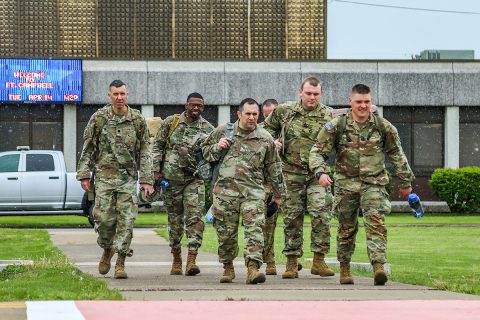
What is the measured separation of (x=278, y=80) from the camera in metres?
43.1

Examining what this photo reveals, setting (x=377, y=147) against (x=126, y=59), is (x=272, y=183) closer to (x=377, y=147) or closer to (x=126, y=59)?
(x=377, y=147)

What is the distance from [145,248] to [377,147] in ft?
28.2

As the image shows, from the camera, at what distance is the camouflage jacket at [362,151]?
13211 mm

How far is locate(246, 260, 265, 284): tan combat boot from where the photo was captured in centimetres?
1302

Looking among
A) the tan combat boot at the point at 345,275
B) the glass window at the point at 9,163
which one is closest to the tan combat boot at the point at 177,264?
the tan combat boot at the point at 345,275

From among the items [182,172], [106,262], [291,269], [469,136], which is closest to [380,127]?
[291,269]

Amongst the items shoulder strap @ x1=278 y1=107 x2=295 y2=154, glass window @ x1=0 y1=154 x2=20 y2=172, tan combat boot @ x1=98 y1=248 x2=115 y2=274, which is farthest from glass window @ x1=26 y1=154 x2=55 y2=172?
shoulder strap @ x1=278 y1=107 x2=295 y2=154

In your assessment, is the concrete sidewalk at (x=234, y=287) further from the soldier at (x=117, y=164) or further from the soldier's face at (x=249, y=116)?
the soldier's face at (x=249, y=116)

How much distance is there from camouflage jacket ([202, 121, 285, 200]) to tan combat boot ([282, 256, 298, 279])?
1118mm

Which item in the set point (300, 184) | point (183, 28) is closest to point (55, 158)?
point (183, 28)

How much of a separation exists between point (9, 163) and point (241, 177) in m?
18.9

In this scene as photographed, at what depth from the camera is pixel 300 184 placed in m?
14.5

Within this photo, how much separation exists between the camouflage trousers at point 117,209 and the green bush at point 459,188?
1081 inches

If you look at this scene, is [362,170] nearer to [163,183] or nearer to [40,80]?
[163,183]
